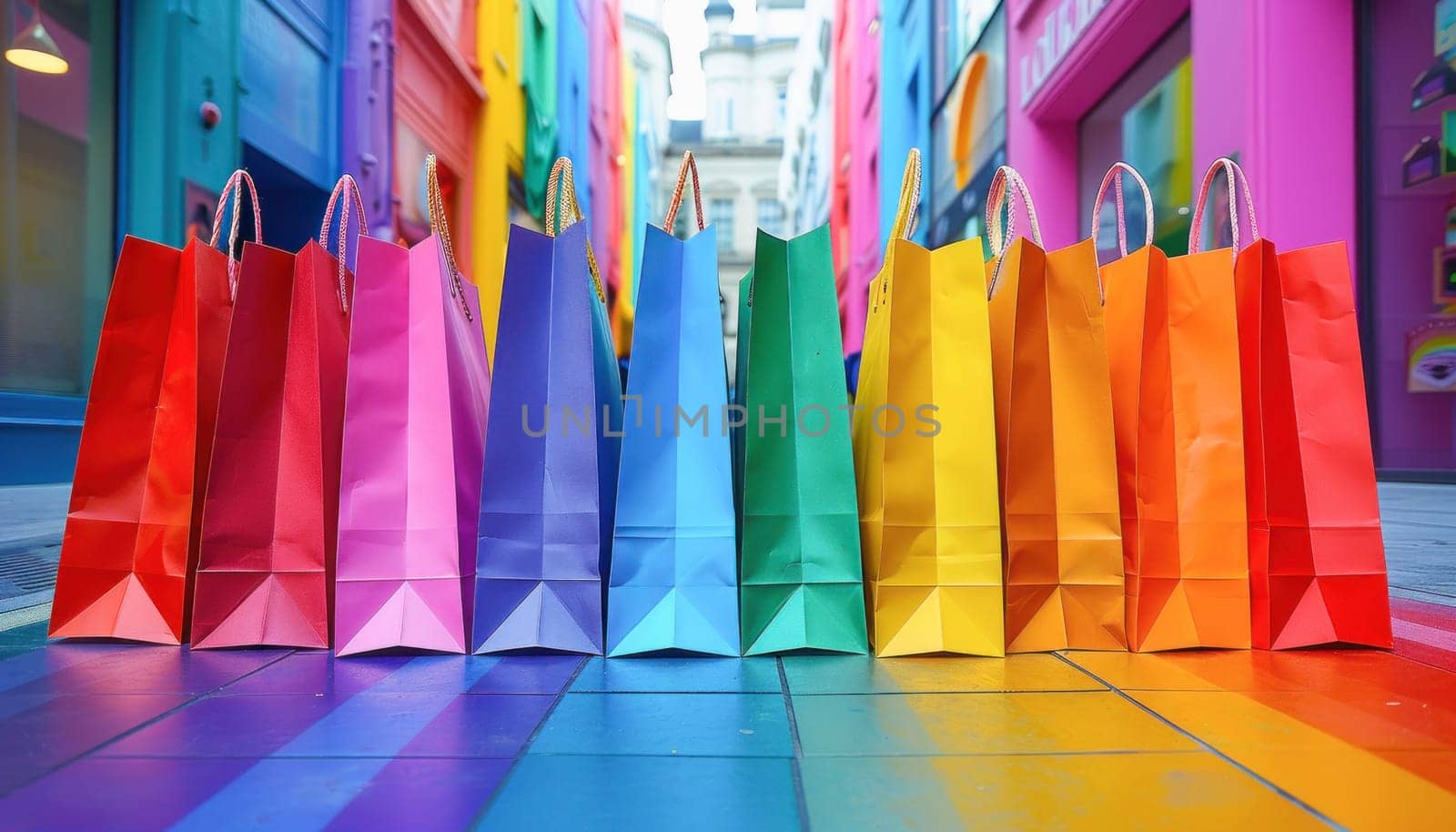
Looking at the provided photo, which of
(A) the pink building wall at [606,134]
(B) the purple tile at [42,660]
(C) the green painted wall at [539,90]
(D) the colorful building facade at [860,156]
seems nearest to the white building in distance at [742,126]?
(A) the pink building wall at [606,134]

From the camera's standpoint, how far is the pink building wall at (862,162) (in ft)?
37.6

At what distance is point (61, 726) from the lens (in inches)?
41.8

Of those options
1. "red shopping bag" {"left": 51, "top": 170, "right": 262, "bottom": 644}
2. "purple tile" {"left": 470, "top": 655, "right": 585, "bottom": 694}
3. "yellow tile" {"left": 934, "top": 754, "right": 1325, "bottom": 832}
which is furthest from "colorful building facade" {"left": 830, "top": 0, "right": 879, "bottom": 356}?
"yellow tile" {"left": 934, "top": 754, "right": 1325, "bottom": 832}

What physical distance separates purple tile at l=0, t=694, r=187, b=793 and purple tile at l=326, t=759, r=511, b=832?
444mm

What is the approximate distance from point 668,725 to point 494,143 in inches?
307

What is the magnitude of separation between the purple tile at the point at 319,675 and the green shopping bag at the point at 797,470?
0.66 meters

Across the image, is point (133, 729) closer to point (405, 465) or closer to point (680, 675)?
point (405, 465)

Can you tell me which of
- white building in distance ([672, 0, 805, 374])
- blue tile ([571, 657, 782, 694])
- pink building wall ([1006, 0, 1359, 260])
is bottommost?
blue tile ([571, 657, 782, 694])

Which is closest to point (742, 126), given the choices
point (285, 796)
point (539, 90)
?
point (539, 90)

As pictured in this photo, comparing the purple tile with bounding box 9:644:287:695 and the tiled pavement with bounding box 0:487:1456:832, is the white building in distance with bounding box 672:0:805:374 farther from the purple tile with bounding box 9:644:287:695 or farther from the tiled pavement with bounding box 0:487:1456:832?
the tiled pavement with bounding box 0:487:1456:832

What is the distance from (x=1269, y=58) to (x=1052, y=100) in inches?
93.8

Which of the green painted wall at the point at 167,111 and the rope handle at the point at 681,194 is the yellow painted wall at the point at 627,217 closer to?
the green painted wall at the point at 167,111

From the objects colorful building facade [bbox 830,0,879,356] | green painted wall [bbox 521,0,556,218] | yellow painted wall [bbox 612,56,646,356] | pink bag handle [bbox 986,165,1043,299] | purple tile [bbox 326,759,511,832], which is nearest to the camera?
purple tile [bbox 326,759,511,832]

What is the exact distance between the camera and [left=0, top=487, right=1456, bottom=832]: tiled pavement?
0.82 meters
